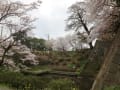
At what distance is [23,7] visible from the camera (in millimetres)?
24484

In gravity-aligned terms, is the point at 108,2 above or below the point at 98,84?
above

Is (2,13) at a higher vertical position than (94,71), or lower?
higher

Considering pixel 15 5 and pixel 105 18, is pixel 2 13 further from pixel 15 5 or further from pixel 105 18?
pixel 105 18

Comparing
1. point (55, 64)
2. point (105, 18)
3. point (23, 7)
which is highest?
point (23, 7)

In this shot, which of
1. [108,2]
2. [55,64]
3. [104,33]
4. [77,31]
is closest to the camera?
[108,2]

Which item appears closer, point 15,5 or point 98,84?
point 98,84

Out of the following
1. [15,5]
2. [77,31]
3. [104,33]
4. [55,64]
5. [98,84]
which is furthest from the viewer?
[77,31]

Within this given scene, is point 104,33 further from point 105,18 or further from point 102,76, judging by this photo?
point 102,76

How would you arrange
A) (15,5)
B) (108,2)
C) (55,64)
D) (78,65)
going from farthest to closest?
(55,64) < (78,65) < (15,5) < (108,2)

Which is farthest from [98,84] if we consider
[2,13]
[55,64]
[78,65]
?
[55,64]

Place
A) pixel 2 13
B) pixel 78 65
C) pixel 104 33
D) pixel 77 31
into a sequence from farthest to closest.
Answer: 1. pixel 77 31
2. pixel 78 65
3. pixel 2 13
4. pixel 104 33

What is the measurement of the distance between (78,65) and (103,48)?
28624 millimetres

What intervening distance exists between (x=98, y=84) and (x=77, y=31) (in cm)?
3993

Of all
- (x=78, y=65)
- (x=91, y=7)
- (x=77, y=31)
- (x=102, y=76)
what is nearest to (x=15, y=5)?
(x=91, y=7)
